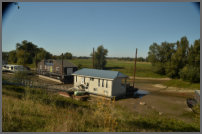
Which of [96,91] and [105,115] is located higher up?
[105,115]

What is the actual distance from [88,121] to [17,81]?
655 inches

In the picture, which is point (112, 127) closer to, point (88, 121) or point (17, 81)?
point (88, 121)

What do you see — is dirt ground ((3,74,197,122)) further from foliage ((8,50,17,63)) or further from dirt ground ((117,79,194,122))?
foliage ((8,50,17,63))

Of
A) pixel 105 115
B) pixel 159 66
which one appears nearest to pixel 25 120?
pixel 105 115

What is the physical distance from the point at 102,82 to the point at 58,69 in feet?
57.5

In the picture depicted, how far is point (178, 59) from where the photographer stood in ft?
132

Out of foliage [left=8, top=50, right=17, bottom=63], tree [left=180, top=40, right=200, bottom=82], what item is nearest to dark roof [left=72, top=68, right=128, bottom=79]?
tree [left=180, top=40, right=200, bottom=82]

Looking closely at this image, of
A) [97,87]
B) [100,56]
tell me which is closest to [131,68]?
[100,56]

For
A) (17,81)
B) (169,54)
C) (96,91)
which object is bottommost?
(96,91)

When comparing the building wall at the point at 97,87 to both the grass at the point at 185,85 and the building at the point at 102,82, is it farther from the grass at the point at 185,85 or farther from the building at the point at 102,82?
the grass at the point at 185,85

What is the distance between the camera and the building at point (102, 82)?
1956 centimetres

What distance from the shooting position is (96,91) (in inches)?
813

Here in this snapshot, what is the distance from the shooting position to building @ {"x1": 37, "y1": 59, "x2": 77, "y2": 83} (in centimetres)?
3186

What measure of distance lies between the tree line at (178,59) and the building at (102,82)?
20.7 m
